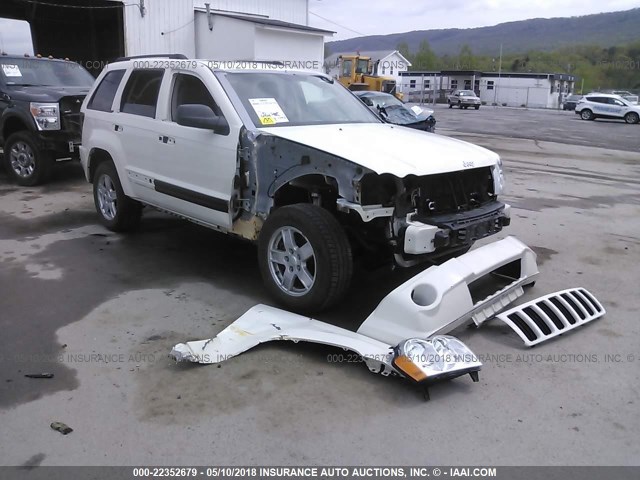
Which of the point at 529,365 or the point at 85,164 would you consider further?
the point at 85,164

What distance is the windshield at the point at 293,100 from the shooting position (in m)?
5.02

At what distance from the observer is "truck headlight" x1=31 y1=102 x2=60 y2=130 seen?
897 cm

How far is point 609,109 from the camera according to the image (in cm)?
3553

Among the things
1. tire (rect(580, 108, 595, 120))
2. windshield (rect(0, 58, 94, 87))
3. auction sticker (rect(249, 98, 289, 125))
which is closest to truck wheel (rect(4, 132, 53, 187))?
windshield (rect(0, 58, 94, 87))

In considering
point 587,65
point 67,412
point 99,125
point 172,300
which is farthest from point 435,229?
point 587,65

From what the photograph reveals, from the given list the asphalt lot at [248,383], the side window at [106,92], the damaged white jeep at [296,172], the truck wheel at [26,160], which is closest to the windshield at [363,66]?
the truck wheel at [26,160]

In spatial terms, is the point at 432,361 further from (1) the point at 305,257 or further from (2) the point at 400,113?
(2) the point at 400,113

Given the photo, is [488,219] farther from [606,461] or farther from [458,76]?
[458,76]

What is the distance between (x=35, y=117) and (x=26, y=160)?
2.90 ft

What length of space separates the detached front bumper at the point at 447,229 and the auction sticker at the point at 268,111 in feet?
5.01

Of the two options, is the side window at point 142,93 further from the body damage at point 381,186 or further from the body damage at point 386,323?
the body damage at point 386,323

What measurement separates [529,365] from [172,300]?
2.82 metres

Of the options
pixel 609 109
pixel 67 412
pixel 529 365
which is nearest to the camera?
pixel 67 412

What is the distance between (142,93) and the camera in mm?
6008
